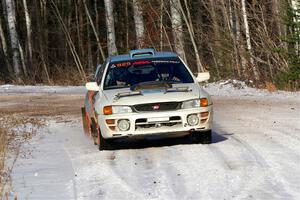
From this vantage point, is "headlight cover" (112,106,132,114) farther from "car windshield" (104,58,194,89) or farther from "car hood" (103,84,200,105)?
"car windshield" (104,58,194,89)

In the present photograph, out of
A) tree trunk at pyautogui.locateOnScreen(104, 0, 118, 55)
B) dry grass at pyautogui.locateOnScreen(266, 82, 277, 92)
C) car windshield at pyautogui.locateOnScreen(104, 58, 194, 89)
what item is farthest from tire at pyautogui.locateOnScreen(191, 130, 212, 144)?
tree trunk at pyautogui.locateOnScreen(104, 0, 118, 55)

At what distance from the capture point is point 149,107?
12117 millimetres

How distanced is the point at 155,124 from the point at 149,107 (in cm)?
27

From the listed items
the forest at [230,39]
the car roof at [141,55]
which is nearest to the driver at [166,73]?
the car roof at [141,55]

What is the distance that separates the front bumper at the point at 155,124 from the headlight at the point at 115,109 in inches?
2.3

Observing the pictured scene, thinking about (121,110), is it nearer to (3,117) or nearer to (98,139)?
(98,139)

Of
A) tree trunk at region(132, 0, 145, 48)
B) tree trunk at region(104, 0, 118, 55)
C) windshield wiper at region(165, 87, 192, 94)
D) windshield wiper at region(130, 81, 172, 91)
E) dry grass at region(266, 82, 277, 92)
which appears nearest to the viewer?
windshield wiper at region(165, 87, 192, 94)

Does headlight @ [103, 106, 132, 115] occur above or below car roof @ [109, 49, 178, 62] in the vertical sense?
below

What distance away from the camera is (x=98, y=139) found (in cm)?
1270

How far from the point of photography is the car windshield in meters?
13.3

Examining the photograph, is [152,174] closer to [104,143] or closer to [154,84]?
[104,143]

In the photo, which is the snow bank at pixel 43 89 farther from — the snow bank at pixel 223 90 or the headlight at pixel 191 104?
the headlight at pixel 191 104

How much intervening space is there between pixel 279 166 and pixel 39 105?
12151 mm

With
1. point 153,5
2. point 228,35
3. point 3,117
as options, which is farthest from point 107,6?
point 3,117
